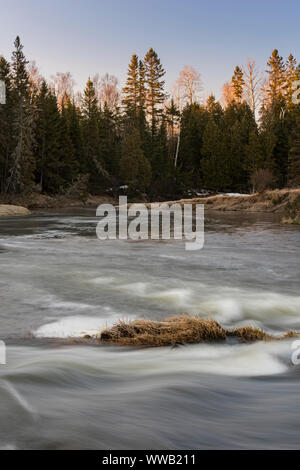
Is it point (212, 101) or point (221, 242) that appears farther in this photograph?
point (212, 101)

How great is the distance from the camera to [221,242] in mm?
13523

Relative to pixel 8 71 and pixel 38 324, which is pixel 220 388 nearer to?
pixel 38 324

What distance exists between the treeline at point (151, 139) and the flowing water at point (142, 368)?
3007cm

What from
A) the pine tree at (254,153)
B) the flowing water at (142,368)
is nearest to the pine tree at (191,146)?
the pine tree at (254,153)

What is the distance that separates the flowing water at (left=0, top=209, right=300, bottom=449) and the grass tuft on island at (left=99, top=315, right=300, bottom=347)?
154 mm

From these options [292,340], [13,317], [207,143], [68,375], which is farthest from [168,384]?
[207,143]

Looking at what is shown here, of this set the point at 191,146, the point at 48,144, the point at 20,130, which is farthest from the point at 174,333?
the point at 191,146

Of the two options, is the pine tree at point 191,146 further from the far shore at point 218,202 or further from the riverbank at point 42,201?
the far shore at point 218,202

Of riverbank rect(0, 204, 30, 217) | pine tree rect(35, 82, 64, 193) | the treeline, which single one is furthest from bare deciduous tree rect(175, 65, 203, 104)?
riverbank rect(0, 204, 30, 217)

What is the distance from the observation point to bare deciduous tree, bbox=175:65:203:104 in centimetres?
5341

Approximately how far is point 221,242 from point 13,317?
930cm

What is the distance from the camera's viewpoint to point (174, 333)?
4.34 metres
